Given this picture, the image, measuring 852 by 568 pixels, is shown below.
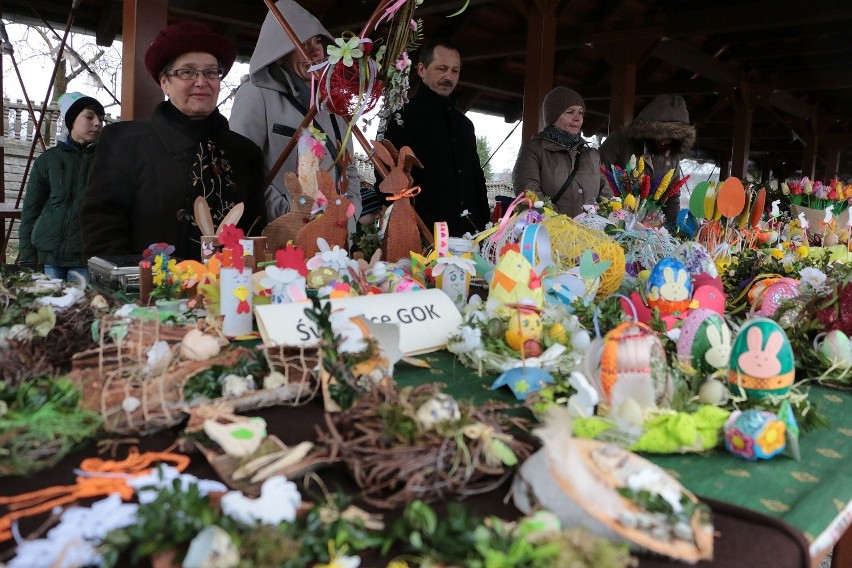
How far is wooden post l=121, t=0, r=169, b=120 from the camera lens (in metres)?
2.35

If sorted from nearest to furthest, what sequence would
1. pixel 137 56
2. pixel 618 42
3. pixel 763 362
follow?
pixel 763 362, pixel 137 56, pixel 618 42

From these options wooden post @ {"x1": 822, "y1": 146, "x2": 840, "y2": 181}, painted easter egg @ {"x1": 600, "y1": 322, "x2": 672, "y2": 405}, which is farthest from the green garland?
wooden post @ {"x1": 822, "y1": 146, "x2": 840, "y2": 181}

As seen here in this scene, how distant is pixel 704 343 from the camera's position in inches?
35.4

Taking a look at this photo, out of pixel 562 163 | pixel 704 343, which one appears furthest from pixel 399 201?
pixel 562 163

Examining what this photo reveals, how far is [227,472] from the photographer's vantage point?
58 centimetres

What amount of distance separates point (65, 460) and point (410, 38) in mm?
1192

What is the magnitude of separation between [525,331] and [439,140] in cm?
154

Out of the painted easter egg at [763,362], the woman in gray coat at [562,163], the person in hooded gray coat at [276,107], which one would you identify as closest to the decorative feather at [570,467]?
the painted easter egg at [763,362]

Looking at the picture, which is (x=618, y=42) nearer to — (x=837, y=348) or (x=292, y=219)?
(x=292, y=219)

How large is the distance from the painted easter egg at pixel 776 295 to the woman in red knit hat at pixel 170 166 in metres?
1.23

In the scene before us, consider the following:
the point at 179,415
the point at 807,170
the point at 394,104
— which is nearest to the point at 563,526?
the point at 179,415

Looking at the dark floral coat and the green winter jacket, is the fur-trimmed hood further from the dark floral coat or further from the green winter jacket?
the green winter jacket

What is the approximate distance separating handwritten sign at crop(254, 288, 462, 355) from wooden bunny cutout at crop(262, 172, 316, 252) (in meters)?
0.40

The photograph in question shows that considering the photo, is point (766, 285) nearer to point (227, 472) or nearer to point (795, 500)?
point (795, 500)
